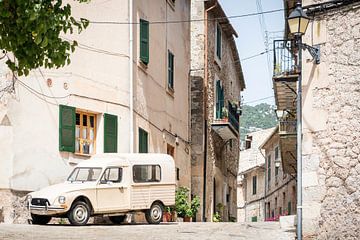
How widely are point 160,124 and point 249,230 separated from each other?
29.3 feet

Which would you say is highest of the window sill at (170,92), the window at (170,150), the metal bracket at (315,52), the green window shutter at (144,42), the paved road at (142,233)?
the green window shutter at (144,42)

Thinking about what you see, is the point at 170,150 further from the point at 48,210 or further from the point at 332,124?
the point at 332,124

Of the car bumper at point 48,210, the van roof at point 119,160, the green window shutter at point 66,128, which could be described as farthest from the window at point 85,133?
the car bumper at point 48,210

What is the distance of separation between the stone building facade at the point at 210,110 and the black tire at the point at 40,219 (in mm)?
11339

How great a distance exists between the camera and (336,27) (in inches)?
517

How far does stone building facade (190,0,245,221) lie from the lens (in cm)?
2958

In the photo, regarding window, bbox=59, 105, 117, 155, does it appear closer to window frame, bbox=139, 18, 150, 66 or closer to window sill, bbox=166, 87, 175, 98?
window frame, bbox=139, 18, 150, 66

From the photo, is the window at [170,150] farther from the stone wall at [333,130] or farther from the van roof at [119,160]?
the stone wall at [333,130]

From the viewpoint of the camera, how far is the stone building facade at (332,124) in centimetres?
1275

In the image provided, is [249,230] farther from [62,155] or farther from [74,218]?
[62,155]

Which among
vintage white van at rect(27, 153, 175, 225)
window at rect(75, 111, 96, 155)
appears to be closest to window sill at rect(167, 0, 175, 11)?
window at rect(75, 111, 96, 155)

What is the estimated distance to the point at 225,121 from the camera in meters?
31.1

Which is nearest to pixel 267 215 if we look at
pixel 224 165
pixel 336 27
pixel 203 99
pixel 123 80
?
pixel 224 165

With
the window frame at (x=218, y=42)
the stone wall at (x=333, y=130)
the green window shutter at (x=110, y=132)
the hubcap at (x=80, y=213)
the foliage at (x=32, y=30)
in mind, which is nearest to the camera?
the foliage at (x=32, y=30)
